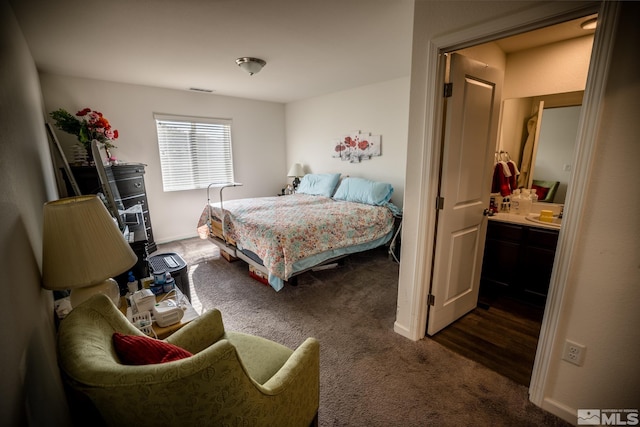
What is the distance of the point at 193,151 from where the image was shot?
4.72 metres

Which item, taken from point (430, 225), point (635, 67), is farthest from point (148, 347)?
point (635, 67)

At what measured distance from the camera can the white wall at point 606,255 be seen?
46.8 inches

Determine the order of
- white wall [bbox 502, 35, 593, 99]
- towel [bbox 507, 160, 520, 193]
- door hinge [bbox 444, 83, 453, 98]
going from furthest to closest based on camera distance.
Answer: towel [bbox 507, 160, 520, 193]
white wall [bbox 502, 35, 593, 99]
door hinge [bbox 444, 83, 453, 98]

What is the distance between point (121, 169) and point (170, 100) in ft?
5.28

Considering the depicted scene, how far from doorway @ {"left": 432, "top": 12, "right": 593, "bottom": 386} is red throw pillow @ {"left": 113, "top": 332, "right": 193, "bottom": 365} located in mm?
1974

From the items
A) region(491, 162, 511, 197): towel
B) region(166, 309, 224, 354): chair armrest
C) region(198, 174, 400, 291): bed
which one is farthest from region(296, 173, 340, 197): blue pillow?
region(166, 309, 224, 354): chair armrest

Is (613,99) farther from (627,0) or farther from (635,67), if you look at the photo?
(627,0)

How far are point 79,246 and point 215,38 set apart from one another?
7.14 ft

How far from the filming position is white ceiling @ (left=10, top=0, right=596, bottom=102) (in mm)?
1931

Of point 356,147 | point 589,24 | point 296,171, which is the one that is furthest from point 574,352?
point 296,171

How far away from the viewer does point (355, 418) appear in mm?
1524

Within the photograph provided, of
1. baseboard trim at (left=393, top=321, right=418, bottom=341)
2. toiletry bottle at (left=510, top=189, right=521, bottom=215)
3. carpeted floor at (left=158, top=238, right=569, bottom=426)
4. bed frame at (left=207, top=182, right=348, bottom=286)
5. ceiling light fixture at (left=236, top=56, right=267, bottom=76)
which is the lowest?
carpeted floor at (left=158, top=238, right=569, bottom=426)

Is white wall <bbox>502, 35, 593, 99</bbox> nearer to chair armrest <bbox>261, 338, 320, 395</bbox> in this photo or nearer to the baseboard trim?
the baseboard trim

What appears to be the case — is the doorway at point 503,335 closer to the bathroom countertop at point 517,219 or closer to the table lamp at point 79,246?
the bathroom countertop at point 517,219
